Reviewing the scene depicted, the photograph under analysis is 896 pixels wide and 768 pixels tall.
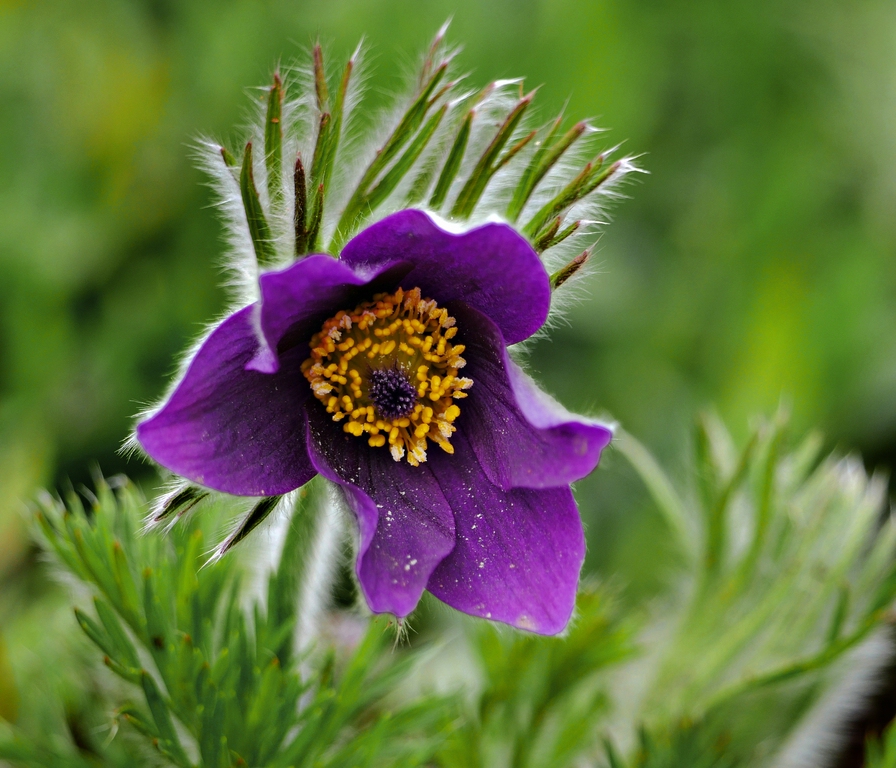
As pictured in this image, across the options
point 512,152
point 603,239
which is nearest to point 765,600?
point 512,152

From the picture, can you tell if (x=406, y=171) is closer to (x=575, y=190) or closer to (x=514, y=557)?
(x=575, y=190)

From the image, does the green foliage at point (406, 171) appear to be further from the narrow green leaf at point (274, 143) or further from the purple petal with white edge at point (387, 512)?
the purple petal with white edge at point (387, 512)

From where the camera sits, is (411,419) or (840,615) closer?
(411,419)

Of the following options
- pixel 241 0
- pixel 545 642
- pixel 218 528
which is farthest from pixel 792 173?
pixel 218 528

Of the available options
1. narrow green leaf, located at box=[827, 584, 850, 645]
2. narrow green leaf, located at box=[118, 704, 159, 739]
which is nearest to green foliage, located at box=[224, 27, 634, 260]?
narrow green leaf, located at box=[118, 704, 159, 739]

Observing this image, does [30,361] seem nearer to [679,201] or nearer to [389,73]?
[389,73]

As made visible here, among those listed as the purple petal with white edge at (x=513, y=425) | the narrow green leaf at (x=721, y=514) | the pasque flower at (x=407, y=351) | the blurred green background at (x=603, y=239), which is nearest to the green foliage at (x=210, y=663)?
the pasque flower at (x=407, y=351)
